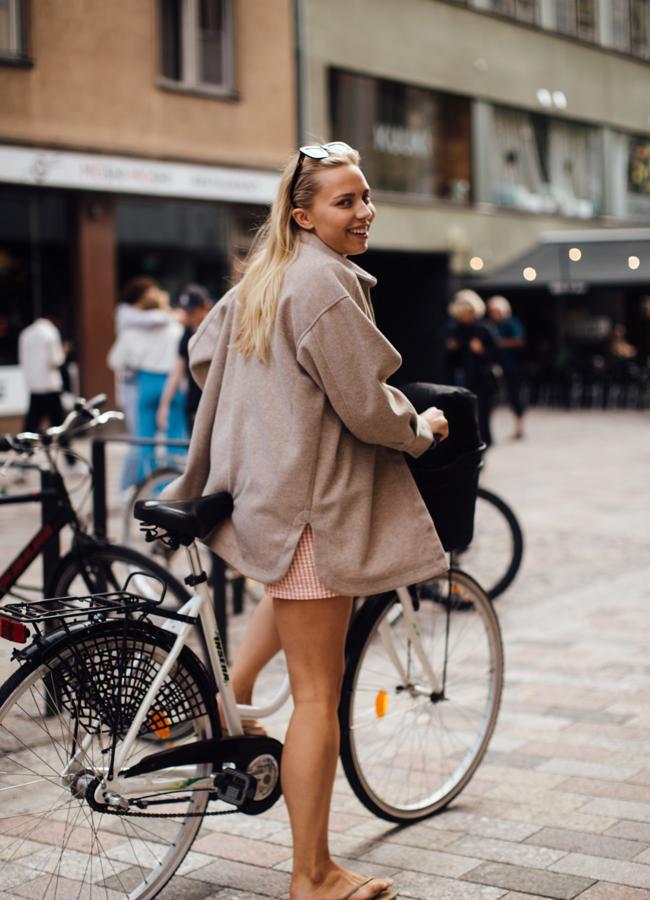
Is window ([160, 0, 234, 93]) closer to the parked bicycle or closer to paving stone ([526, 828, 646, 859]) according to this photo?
the parked bicycle

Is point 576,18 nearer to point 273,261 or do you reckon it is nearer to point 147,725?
point 273,261

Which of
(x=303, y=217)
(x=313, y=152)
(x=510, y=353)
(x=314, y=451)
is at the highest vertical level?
(x=313, y=152)

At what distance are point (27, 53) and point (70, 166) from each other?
1.56 m

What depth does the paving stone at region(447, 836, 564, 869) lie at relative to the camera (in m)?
3.76

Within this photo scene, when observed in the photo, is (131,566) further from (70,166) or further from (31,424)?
(70,166)

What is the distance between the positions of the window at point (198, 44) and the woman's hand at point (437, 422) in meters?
17.6

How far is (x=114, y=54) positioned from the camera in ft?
62.9

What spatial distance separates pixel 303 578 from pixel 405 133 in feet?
75.7

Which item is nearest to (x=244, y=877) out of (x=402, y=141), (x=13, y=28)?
(x=13, y=28)

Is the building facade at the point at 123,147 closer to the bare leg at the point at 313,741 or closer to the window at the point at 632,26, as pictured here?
the window at the point at 632,26

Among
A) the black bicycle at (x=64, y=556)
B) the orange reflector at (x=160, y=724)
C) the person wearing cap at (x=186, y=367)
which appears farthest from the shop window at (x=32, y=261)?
the orange reflector at (x=160, y=724)

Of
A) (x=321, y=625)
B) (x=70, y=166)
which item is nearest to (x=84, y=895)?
(x=321, y=625)

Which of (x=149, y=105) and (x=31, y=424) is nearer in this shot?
→ (x=31, y=424)

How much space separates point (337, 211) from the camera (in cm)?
336
